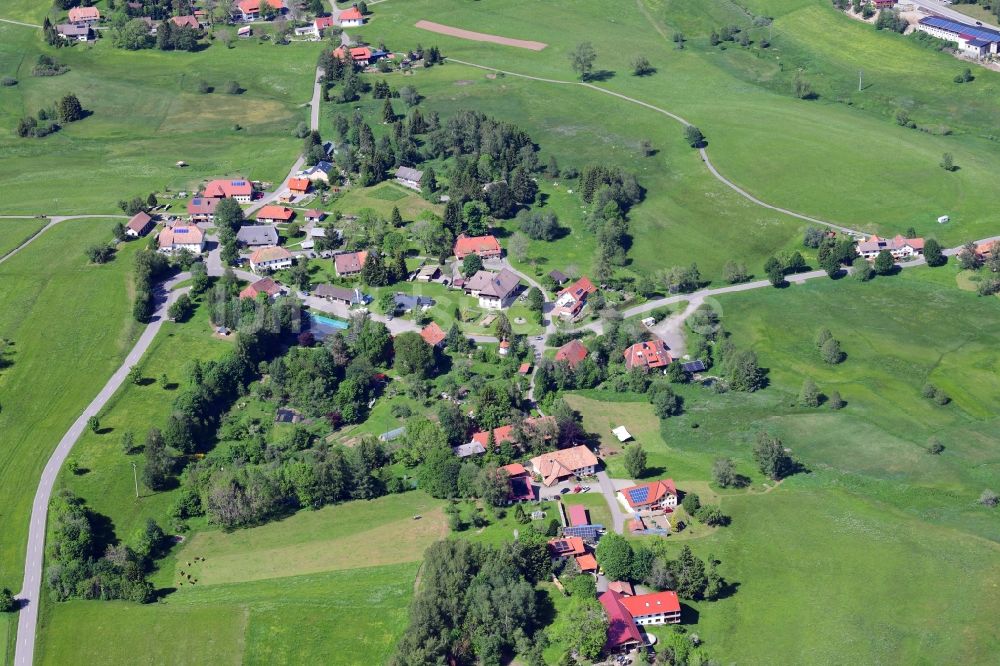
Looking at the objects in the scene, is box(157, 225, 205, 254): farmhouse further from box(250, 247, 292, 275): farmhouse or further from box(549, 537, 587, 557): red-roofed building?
box(549, 537, 587, 557): red-roofed building

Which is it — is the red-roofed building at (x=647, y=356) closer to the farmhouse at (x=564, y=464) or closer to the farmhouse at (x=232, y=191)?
the farmhouse at (x=564, y=464)

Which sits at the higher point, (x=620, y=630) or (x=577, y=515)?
(x=620, y=630)

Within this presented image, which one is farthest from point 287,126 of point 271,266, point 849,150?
point 849,150

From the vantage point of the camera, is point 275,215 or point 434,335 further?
point 275,215

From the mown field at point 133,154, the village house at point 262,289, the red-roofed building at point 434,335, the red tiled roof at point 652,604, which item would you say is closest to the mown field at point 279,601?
the red tiled roof at point 652,604

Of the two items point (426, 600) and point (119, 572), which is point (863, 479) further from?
point (119, 572)

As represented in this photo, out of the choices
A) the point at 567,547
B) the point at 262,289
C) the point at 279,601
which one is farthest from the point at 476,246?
the point at 279,601

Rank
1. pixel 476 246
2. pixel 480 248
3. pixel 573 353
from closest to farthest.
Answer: pixel 573 353 < pixel 480 248 < pixel 476 246

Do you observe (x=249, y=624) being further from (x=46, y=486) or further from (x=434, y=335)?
(x=434, y=335)
